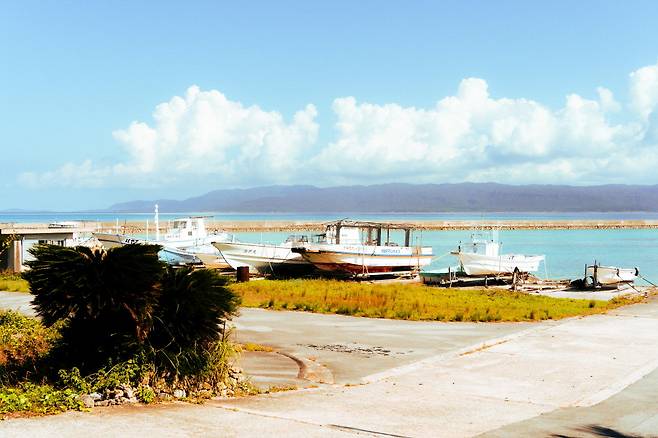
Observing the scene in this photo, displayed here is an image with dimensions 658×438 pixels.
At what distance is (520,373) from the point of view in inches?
533

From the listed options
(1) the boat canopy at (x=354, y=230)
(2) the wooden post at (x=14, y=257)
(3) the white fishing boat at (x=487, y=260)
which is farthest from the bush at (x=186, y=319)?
(2) the wooden post at (x=14, y=257)

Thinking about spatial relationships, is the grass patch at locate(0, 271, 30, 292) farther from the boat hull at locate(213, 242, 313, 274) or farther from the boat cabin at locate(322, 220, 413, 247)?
the boat cabin at locate(322, 220, 413, 247)

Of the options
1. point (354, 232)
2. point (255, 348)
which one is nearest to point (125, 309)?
point (255, 348)

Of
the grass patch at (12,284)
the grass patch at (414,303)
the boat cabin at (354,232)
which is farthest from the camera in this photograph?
the boat cabin at (354,232)

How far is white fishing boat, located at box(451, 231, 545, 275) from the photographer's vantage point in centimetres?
4403

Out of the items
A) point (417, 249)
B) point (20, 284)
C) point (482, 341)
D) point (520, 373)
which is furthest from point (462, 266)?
point (520, 373)

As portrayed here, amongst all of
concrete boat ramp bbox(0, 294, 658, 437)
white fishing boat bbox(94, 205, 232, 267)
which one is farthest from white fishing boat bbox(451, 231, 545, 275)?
concrete boat ramp bbox(0, 294, 658, 437)

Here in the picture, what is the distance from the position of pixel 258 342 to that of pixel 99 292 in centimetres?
687

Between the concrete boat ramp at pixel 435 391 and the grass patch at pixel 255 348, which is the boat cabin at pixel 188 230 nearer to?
the concrete boat ramp at pixel 435 391

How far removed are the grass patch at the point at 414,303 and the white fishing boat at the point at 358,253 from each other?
29.0 feet

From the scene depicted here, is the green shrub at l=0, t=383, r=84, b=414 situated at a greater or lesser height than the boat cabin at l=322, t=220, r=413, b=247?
lesser

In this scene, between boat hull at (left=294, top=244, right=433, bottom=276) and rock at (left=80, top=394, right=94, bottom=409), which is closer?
rock at (left=80, top=394, right=94, bottom=409)

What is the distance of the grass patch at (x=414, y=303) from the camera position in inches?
905

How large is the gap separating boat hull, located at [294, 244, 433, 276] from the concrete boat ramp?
24.5m
